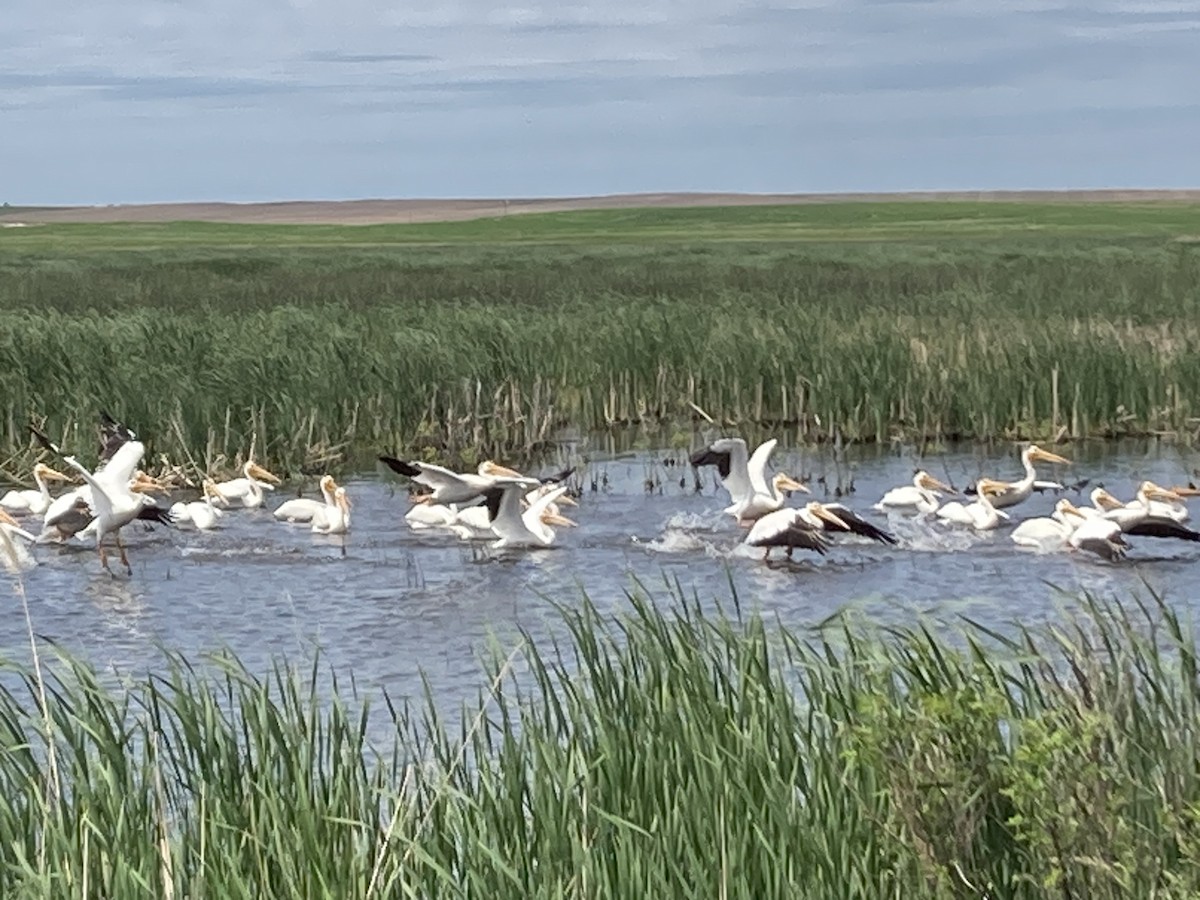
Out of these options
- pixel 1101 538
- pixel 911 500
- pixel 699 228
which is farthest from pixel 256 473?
pixel 699 228

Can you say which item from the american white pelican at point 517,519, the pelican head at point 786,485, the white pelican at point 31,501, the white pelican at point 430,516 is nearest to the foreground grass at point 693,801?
the american white pelican at point 517,519

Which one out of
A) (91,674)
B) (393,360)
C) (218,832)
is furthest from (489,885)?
(393,360)

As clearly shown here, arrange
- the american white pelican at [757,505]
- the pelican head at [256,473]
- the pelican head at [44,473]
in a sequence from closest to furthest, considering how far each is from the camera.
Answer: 1. the american white pelican at [757,505]
2. the pelican head at [44,473]
3. the pelican head at [256,473]

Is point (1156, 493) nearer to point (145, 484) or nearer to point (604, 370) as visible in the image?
point (145, 484)

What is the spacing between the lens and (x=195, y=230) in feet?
334

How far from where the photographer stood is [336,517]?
14.0 m

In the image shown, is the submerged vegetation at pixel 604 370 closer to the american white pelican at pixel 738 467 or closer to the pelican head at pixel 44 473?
the pelican head at pixel 44 473

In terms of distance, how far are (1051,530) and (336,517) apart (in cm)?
465

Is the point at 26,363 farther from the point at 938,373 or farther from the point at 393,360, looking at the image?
the point at 938,373

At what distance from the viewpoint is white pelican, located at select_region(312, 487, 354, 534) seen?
45.8 ft

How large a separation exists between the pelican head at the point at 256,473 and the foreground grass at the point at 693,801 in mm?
9775

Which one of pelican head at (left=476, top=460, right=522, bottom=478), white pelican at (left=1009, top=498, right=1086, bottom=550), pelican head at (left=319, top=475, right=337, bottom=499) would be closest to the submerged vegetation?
pelican head at (left=319, top=475, right=337, bottom=499)

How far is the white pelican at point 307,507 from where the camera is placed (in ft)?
46.6

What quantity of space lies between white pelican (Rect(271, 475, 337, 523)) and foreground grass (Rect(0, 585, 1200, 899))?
8.53 meters
